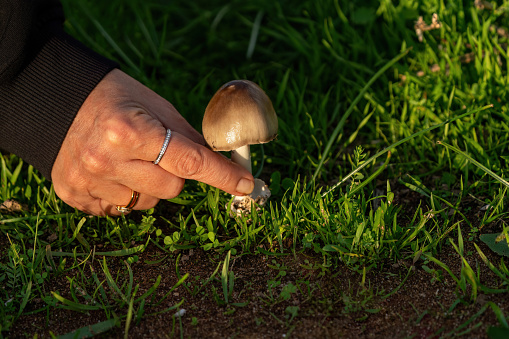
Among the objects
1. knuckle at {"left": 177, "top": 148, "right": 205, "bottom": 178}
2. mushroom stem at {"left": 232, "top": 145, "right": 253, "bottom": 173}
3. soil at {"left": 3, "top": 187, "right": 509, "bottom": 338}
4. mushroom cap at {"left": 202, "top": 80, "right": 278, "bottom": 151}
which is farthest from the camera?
mushroom stem at {"left": 232, "top": 145, "right": 253, "bottom": 173}

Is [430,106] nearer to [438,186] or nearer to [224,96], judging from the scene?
[438,186]

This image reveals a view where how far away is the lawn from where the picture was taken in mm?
1848

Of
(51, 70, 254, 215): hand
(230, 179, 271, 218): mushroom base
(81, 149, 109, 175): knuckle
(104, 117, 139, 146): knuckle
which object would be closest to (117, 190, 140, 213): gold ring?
(51, 70, 254, 215): hand

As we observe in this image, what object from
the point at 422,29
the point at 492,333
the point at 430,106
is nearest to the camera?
the point at 492,333

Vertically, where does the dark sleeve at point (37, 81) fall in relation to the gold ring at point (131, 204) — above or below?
above

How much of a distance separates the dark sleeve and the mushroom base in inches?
32.4

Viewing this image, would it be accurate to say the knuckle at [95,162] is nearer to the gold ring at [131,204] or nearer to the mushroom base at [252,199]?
the gold ring at [131,204]

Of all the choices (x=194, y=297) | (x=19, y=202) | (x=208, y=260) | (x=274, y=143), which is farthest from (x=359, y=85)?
(x=19, y=202)

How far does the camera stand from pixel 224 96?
77.2 inches

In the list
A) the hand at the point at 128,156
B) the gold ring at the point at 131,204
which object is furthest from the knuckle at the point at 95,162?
the gold ring at the point at 131,204

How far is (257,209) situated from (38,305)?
989 millimetres

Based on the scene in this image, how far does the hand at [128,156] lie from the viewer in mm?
2027

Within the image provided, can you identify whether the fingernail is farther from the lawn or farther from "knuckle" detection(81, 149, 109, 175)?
"knuckle" detection(81, 149, 109, 175)

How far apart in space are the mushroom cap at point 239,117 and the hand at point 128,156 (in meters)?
0.13
